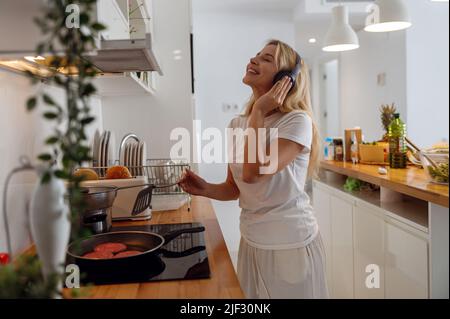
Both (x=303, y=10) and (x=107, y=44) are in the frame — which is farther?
(x=303, y=10)

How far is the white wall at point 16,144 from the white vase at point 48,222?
0.40 meters

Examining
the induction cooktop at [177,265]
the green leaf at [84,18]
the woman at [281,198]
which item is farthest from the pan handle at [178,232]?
the green leaf at [84,18]

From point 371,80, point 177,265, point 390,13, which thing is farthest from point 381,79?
point 177,265

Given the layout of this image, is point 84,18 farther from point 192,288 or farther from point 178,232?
point 178,232

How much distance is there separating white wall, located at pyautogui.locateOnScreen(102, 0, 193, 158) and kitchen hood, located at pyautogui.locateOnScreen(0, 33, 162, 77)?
57 cm

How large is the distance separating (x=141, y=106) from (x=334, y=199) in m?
1.06

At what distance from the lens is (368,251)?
173cm

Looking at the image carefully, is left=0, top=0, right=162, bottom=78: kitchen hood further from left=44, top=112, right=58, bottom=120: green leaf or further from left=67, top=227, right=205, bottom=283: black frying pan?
left=67, top=227, right=205, bottom=283: black frying pan

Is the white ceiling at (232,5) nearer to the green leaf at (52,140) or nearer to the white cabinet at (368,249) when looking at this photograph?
the white cabinet at (368,249)

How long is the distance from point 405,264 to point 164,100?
3.63ft

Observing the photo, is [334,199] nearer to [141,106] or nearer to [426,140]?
[141,106]
